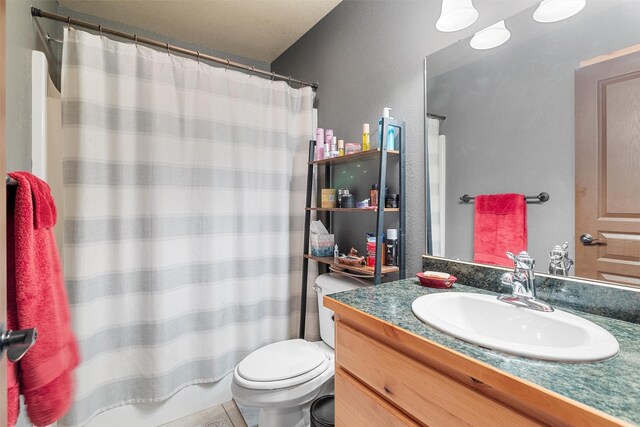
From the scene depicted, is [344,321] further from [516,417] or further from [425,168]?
[425,168]

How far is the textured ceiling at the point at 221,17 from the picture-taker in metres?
1.80

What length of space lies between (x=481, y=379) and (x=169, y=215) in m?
1.54

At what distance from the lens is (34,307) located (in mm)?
624

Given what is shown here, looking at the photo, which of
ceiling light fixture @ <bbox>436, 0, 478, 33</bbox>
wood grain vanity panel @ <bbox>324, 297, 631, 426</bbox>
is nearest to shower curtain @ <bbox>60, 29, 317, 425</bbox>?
ceiling light fixture @ <bbox>436, 0, 478, 33</bbox>

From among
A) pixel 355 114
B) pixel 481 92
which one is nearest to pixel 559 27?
pixel 481 92

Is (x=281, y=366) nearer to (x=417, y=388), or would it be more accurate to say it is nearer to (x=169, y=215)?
(x=417, y=388)

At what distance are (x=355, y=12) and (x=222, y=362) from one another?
2207mm

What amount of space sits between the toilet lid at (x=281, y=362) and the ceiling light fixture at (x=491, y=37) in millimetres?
1491

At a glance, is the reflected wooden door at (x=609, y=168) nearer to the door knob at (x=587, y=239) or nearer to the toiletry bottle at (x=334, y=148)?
the door knob at (x=587, y=239)

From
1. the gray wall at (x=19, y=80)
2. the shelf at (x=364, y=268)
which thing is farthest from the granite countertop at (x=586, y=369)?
the gray wall at (x=19, y=80)

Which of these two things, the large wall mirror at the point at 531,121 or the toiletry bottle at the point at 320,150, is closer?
the large wall mirror at the point at 531,121

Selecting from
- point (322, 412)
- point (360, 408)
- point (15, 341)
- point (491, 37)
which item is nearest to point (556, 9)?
point (491, 37)

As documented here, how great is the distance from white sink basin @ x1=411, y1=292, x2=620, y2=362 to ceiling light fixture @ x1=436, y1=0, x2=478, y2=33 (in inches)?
41.4

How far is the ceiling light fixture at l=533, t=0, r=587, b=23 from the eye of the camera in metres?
0.92
